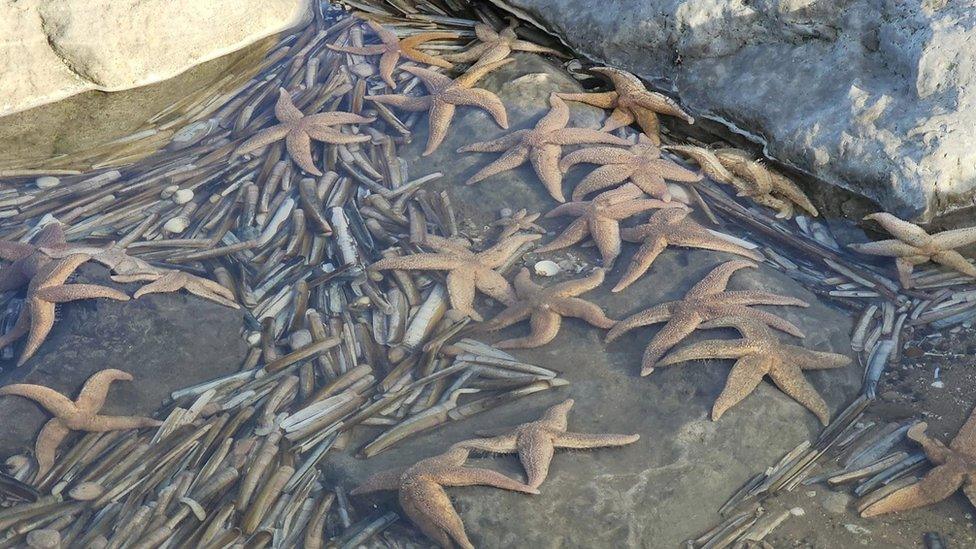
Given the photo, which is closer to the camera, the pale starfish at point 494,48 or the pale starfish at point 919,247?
the pale starfish at point 919,247

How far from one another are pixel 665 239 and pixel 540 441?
5.52 feet

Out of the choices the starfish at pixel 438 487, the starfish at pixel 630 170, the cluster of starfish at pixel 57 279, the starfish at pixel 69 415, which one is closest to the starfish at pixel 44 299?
the cluster of starfish at pixel 57 279

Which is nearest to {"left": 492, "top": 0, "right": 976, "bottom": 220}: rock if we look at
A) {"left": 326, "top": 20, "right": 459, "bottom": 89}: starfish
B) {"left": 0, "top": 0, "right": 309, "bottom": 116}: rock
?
{"left": 326, "top": 20, "right": 459, "bottom": 89}: starfish

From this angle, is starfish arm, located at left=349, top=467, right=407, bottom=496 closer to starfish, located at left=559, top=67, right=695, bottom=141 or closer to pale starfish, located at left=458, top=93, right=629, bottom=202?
pale starfish, located at left=458, top=93, right=629, bottom=202

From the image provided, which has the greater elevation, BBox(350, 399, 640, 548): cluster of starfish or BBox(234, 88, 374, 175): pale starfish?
BBox(234, 88, 374, 175): pale starfish

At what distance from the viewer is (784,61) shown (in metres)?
6.25

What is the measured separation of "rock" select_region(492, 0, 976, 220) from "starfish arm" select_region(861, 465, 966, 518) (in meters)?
2.01

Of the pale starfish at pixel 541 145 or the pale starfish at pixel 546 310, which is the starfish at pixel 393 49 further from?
the pale starfish at pixel 546 310

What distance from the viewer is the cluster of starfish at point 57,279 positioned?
16.5 feet

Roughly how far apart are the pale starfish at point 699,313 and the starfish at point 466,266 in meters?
0.79

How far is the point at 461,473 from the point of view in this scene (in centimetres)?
402

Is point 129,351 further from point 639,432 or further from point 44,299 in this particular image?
point 639,432

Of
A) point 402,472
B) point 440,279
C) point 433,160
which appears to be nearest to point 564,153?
point 433,160

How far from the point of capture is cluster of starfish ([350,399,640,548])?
13.0 ft
